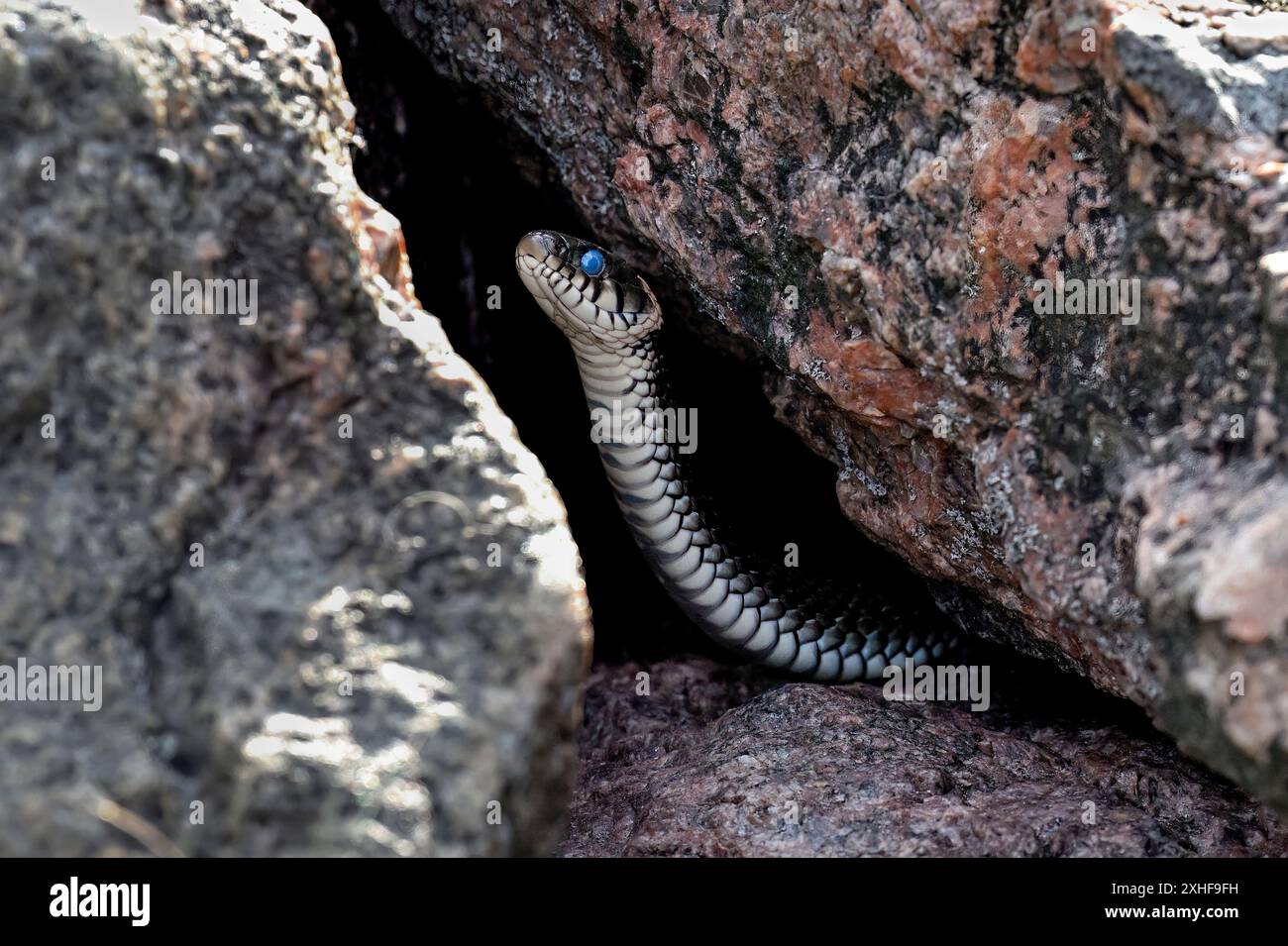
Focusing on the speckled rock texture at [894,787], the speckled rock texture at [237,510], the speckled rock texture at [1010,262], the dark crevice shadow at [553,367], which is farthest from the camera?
the dark crevice shadow at [553,367]

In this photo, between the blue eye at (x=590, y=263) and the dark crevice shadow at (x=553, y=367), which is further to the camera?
the dark crevice shadow at (x=553, y=367)

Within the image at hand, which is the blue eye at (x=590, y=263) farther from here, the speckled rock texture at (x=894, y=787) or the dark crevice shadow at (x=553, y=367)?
the speckled rock texture at (x=894, y=787)

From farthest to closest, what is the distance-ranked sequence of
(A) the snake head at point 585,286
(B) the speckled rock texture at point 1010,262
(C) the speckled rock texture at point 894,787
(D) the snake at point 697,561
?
(D) the snake at point 697,561 → (A) the snake head at point 585,286 → (C) the speckled rock texture at point 894,787 → (B) the speckled rock texture at point 1010,262

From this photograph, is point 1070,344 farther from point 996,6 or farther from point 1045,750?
point 1045,750

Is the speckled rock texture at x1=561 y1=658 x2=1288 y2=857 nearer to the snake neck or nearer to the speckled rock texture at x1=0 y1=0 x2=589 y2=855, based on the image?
the snake neck

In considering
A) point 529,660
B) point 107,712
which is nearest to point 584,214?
point 529,660

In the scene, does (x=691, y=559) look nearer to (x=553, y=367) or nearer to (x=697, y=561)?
(x=697, y=561)

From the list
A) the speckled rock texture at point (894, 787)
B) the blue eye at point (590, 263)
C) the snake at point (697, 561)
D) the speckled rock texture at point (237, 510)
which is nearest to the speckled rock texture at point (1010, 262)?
the blue eye at point (590, 263)
